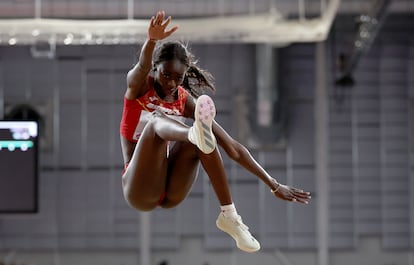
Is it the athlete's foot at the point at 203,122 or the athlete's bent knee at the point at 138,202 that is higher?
the athlete's foot at the point at 203,122

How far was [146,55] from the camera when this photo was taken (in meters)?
5.21

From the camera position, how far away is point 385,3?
1078 cm

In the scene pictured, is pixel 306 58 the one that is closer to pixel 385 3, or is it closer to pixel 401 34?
pixel 401 34

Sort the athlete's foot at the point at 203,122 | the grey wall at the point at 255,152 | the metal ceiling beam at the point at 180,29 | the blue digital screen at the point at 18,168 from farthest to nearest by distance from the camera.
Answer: the grey wall at the point at 255,152 < the metal ceiling beam at the point at 180,29 < the blue digital screen at the point at 18,168 < the athlete's foot at the point at 203,122

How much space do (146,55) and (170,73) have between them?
0.22m

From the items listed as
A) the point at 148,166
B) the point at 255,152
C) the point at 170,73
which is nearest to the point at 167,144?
the point at 148,166

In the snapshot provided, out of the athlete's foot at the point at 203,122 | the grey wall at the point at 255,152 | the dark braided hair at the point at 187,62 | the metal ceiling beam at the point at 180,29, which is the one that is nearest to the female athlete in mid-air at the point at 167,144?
the dark braided hair at the point at 187,62

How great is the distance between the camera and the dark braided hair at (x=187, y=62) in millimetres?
5375

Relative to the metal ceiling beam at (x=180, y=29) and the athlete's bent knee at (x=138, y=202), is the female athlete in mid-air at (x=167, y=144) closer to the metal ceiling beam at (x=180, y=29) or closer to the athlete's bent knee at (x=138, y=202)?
the athlete's bent knee at (x=138, y=202)

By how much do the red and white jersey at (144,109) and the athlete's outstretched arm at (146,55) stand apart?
5 cm

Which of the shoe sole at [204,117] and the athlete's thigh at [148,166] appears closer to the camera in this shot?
the shoe sole at [204,117]

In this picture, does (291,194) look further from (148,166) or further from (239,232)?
(148,166)

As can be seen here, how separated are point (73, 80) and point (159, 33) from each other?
914 centimetres

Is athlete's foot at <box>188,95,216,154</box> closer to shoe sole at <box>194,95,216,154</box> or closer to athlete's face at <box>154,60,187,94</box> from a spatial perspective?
shoe sole at <box>194,95,216,154</box>
